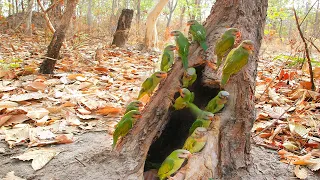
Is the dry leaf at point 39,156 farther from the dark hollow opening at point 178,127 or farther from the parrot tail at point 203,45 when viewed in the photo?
the parrot tail at point 203,45

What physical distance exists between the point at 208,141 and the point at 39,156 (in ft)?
4.25

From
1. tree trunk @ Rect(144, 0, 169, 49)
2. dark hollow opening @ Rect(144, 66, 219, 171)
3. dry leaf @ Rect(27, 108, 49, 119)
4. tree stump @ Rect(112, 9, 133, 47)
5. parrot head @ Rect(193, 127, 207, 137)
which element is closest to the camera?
parrot head @ Rect(193, 127, 207, 137)

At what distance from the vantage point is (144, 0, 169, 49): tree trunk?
8812 mm

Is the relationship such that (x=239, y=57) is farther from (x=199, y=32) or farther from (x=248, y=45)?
(x=199, y=32)

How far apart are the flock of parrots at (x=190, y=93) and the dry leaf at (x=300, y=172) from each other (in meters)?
0.78

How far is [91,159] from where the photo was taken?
213 cm

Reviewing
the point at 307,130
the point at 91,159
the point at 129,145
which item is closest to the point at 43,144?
the point at 91,159

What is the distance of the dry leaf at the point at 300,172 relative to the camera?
2139mm

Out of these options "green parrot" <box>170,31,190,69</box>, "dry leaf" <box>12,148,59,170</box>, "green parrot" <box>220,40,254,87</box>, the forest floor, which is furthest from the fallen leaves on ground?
"dry leaf" <box>12,148,59,170</box>

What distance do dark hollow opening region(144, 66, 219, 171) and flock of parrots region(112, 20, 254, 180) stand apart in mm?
281

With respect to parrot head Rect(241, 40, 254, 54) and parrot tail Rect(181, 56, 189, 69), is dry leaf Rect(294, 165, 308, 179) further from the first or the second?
parrot tail Rect(181, 56, 189, 69)

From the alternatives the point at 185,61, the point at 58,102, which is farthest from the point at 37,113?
the point at 185,61

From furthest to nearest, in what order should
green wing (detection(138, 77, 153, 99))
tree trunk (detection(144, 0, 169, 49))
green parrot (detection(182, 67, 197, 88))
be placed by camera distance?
1. tree trunk (detection(144, 0, 169, 49))
2. green wing (detection(138, 77, 153, 99))
3. green parrot (detection(182, 67, 197, 88))

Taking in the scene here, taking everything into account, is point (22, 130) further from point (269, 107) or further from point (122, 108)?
point (269, 107)
